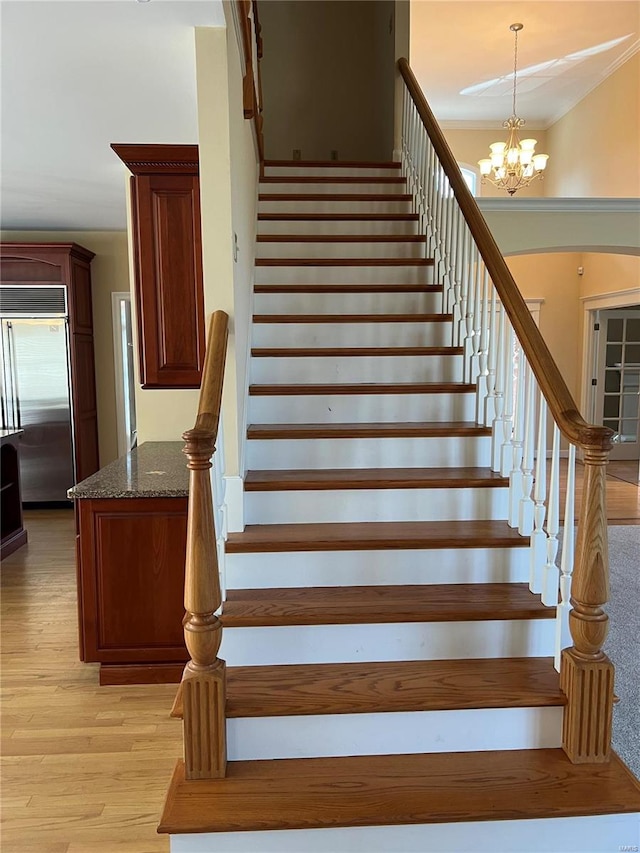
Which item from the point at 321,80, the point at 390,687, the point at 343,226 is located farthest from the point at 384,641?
the point at 321,80

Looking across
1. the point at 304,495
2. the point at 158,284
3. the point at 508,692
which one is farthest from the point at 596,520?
the point at 158,284

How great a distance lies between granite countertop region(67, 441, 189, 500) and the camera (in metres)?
2.63

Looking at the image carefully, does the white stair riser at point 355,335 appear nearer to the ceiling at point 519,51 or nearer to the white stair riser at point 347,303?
the white stair riser at point 347,303

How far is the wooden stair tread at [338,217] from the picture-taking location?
3834 mm

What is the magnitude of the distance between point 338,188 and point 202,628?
3.52 m

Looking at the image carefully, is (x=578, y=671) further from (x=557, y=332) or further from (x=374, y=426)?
(x=557, y=332)

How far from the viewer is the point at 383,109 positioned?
582cm

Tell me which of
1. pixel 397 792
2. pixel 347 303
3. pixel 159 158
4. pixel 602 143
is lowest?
pixel 397 792

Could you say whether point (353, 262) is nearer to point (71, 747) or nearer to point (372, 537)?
point (372, 537)

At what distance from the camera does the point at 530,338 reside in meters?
2.12

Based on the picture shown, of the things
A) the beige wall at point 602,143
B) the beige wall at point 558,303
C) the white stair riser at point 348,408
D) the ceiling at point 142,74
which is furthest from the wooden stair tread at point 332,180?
the beige wall at point 558,303

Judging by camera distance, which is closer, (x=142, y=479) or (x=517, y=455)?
(x=517, y=455)

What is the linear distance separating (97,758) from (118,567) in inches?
29.9

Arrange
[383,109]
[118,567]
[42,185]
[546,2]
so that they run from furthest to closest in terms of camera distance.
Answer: [383,109] → [546,2] → [42,185] → [118,567]
